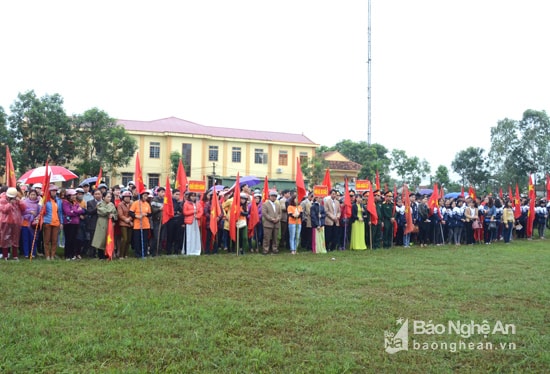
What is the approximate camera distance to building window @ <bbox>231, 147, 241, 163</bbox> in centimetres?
4850

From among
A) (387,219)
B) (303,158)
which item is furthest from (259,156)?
(387,219)

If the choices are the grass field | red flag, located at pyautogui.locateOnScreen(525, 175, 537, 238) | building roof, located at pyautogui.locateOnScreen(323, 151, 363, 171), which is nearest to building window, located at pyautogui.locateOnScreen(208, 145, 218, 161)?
building roof, located at pyautogui.locateOnScreen(323, 151, 363, 171)

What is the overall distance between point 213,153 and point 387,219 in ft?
112

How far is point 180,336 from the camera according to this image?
17.6 ft

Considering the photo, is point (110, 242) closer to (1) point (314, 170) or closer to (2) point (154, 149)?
(2) point (154, 149)

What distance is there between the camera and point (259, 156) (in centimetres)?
4966

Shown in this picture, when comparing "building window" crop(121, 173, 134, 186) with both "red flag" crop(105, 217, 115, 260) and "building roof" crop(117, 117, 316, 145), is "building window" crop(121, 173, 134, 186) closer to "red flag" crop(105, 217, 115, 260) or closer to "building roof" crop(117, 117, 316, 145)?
"building roof" crop(117, 117, 316, 145)

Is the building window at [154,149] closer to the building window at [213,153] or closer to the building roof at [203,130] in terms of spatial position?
the building roof at [203,130]

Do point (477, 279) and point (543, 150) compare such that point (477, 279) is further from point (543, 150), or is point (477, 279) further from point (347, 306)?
point (543, 150)

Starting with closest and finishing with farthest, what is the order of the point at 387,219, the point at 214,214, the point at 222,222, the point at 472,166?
1. the point at 214,214
2. the point at 222,222
3. the point at 387,219
4. the point at 472,166

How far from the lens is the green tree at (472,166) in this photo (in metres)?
46.5

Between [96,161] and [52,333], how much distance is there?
106ft

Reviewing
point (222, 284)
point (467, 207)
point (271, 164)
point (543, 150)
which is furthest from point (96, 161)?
point (543, 150)

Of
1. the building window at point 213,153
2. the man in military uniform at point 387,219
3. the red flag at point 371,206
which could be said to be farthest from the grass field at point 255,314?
the building window at point 213,153
